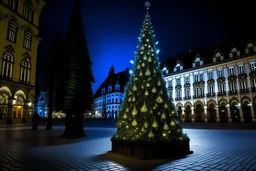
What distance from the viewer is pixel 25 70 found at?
97.8 ft

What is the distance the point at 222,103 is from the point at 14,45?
41037 millimetres

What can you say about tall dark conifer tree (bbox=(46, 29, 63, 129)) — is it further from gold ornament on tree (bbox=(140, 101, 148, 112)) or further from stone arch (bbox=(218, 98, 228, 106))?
stone arch (bbox=(218, 98, 228, 106))

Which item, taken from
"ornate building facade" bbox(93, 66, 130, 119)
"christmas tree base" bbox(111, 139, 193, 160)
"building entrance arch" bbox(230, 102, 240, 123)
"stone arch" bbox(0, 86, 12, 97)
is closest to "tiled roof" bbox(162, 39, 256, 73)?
"building entrance arch" bbox(230, 102, 240, 123)

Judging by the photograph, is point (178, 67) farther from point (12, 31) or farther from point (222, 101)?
point (12, 31)

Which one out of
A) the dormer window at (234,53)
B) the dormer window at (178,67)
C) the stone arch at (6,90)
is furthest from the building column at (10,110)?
the dormer window at (234,53)

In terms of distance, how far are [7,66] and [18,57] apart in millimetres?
2725

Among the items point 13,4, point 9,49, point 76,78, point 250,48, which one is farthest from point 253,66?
point 13,4

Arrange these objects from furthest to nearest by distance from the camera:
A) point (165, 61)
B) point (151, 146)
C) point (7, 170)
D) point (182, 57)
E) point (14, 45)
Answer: point (165, 61) → point (182, 57) → point (14, 45) → point (151, 146) → point (7, 170)

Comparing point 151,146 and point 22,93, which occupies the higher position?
point 22,93

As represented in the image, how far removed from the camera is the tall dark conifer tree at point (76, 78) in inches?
492

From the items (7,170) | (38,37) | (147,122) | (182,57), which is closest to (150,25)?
(147,122)

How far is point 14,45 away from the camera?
27.8 m

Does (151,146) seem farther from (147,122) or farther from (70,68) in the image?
(70,68)

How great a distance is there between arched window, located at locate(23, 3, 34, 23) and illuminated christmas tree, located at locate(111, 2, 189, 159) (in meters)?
32.0
